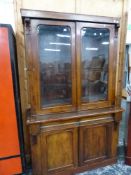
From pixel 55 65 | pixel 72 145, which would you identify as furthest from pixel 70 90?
pixel 72 145

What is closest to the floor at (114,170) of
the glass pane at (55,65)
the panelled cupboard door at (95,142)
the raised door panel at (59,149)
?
the panelled cupboard door at (95,142)

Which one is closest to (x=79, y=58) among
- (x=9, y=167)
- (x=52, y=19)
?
(x=52, y=19)

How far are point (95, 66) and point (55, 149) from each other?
1198 millimetres

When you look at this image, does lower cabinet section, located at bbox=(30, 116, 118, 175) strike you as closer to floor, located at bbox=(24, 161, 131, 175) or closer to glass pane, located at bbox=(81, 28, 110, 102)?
floor, located at bbox=(24, 161, 131, 175)

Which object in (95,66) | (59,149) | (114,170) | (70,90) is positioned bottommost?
(114,170)

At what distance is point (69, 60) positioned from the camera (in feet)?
6.25

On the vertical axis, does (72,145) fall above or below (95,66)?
below

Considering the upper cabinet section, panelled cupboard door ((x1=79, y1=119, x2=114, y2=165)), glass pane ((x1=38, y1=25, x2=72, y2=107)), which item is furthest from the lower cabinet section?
glass pane ((x1=38, y1=25, x2=72, y2=107))

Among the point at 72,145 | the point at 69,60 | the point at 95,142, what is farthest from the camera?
the point at 95,142

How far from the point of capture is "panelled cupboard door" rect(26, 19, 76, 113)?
68.6 inches

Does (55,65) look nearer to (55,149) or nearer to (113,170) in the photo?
(55,149)

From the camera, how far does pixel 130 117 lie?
7.36 feet

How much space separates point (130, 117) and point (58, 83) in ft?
3.79

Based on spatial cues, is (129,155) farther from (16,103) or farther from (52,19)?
(52,19)
